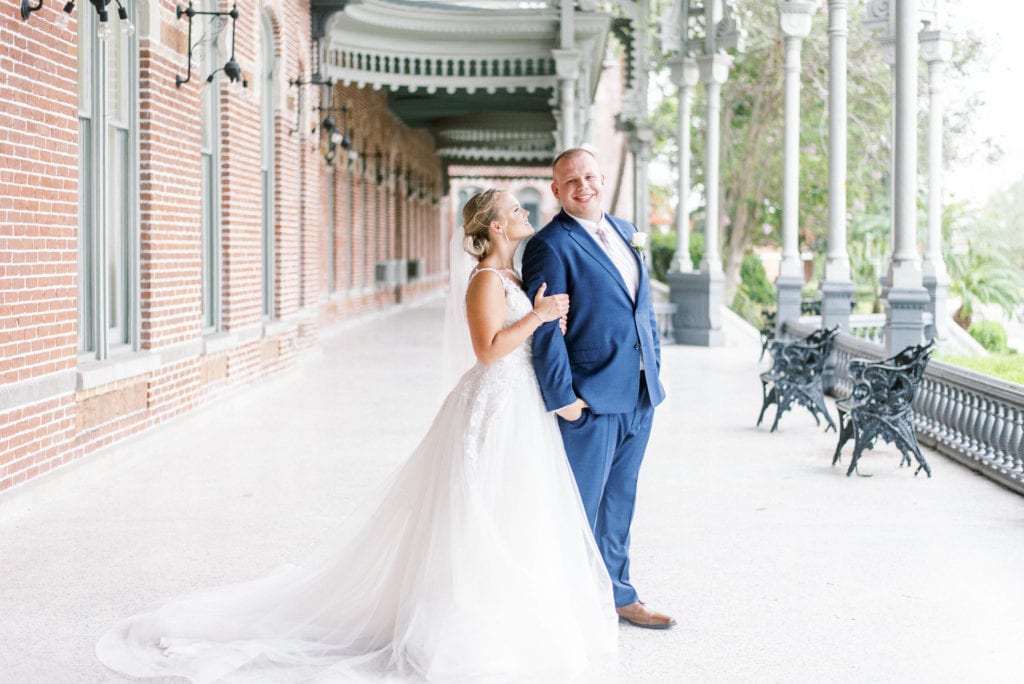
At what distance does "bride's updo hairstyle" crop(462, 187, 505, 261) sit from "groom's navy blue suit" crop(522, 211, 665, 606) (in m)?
0.18

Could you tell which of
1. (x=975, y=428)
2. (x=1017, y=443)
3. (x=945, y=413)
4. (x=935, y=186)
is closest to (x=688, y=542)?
(x=1017, y=443)

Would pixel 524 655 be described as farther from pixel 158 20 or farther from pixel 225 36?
pixel 225 36

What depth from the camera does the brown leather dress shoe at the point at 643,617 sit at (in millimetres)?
5098

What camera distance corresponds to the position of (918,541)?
666 cm

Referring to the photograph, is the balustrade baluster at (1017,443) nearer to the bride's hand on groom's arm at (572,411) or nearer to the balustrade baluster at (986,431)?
the balustrade baluster at (986,431)

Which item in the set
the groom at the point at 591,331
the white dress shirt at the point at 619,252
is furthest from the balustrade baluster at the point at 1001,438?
the white dress shirt at the point at 619,252

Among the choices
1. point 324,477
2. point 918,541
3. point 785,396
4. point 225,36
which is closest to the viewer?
point 918,541

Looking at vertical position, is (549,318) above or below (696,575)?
above

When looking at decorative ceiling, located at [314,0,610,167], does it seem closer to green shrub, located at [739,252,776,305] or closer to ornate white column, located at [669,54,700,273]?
ornate white column, located at [669,54,700,273]

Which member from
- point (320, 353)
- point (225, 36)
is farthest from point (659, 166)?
point (225, 36)

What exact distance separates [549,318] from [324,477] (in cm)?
431

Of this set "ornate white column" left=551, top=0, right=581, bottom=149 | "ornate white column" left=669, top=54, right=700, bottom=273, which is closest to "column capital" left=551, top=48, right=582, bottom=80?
"ornate white column" left=551, top=0, right=581, bottom=149

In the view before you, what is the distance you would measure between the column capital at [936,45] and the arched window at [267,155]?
28.4ft

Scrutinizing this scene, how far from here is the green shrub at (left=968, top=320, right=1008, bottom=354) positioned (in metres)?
17.4
